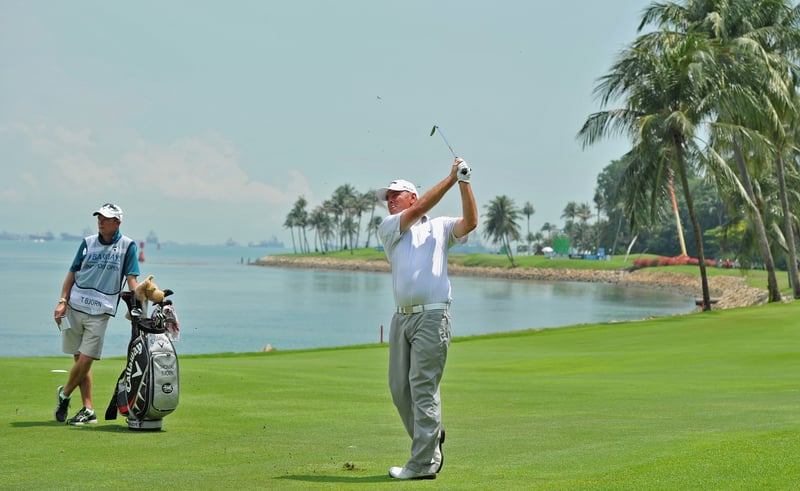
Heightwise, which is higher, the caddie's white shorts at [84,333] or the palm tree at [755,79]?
the palm tree at [755,79]

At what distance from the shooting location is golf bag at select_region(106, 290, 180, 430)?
9672 mm

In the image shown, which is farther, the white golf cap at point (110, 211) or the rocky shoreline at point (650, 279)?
the rocky shoreline at point (650, 279)

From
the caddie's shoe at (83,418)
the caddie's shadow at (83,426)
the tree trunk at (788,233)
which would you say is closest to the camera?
the caddie's shadow at (83,426)

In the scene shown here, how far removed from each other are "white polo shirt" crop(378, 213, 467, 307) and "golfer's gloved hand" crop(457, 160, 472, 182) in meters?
0.51

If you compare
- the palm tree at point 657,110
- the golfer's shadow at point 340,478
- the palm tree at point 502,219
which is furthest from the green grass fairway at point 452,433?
the palm tree at point 502,219

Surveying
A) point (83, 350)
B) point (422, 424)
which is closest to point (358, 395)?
point (83, 350)

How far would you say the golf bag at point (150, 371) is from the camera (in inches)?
381

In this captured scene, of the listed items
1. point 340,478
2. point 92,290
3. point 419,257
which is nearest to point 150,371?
point 92,290

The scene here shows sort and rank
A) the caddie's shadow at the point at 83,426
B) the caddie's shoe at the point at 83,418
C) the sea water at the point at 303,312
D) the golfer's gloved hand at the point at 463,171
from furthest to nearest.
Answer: the sea water at the point at 303,312
the caddie's shoe at the point at 83,418
the caddie's shadow at the point at 83,426
the golfer's gloved hand at the point at 463,171

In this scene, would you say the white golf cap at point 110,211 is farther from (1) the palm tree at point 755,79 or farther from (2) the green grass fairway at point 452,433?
(1) the palm tree at point 755,79

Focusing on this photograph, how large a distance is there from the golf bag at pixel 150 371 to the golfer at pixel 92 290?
47 cm

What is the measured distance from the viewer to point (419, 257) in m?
7.62

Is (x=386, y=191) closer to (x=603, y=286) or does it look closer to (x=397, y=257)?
(x=397, y=257)

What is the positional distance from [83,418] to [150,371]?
1250 millimetres
